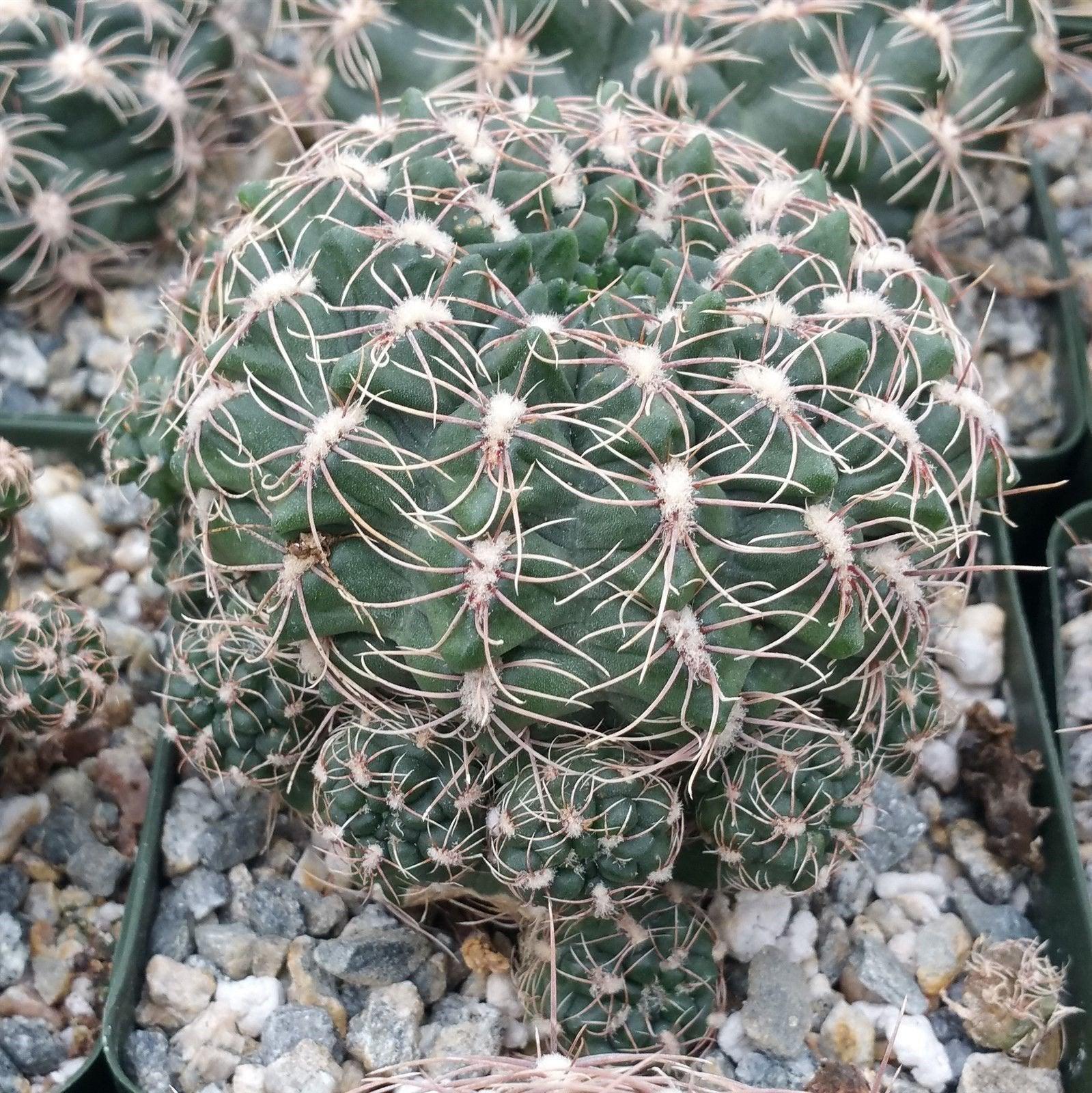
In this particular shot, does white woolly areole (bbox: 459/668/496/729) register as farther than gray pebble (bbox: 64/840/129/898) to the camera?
No

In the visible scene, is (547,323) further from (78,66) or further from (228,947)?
(78,66)

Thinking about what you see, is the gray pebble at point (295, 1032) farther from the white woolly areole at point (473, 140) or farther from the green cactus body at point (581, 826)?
the white woolly areole at point (473, 140)

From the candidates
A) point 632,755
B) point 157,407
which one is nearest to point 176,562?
point 157,407

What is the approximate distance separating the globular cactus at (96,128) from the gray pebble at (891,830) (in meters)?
1.43

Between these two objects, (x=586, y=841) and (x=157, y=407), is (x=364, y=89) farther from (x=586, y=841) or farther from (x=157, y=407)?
(x=586, y=841)

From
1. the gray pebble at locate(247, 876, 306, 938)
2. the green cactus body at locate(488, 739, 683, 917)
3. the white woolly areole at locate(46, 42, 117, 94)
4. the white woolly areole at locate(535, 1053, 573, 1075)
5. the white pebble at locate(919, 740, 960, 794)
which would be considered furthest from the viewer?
the white woolly areole at locate(46, 42, 117, 94)

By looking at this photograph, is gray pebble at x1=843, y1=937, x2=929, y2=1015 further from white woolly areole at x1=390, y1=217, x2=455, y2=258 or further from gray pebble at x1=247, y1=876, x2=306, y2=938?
white woolly areole at x1=390, y1=217, x2=455, y2=258

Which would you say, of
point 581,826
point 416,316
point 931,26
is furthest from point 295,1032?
point 931,26

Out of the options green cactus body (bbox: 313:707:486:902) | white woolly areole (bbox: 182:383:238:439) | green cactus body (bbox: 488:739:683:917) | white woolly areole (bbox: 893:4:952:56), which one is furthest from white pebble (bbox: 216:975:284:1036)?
white woolly areole (bbox: 893:4:952:56)

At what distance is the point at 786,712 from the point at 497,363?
0.45m

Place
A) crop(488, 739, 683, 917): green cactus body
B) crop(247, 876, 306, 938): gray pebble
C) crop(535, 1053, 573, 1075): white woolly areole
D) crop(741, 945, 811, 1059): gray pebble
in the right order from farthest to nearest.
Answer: crop(247, 876, 306, 938): gray pebble, crop(741, 945, 811, 1059): gray pebble, crop(488, 739, 683, 917): green cactus body, crop(535, 1053, 573, 1075): white woolly areole

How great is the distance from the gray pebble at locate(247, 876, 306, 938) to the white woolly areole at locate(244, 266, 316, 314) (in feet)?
2.36

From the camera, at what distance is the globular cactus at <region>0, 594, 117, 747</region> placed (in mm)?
1437

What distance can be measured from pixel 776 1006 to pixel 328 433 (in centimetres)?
82
